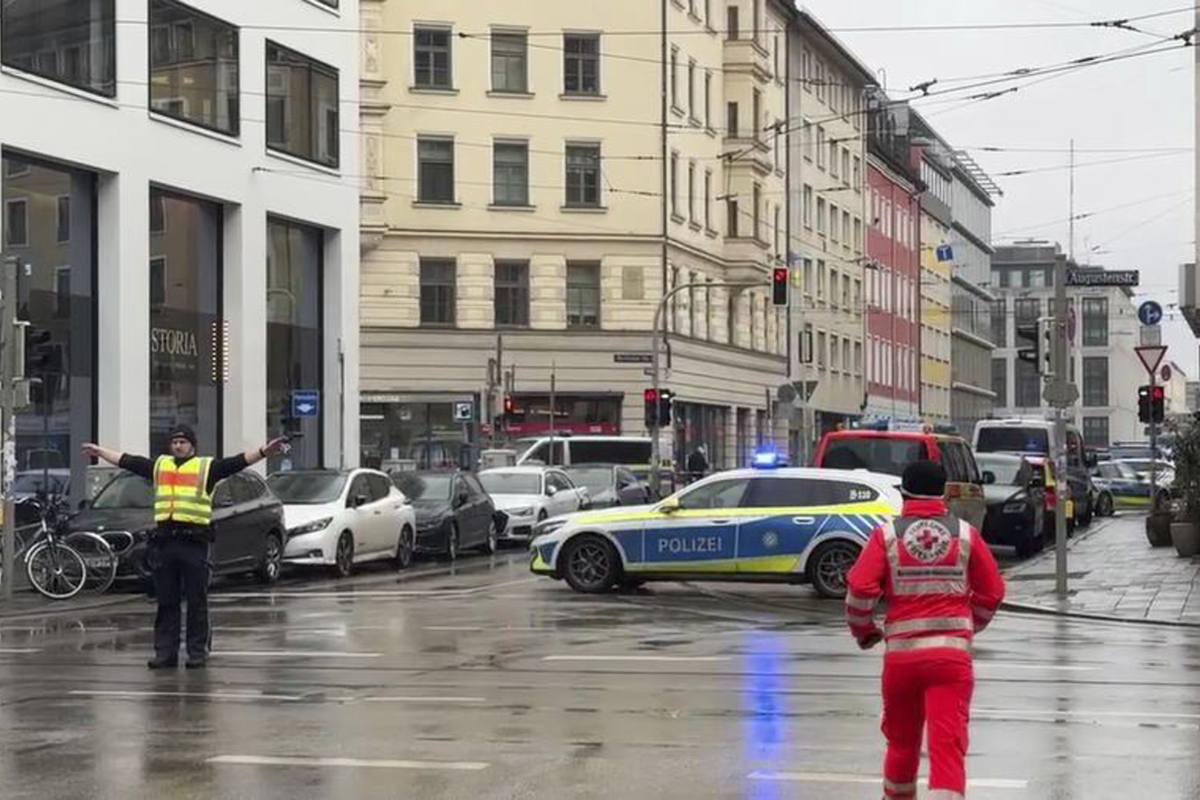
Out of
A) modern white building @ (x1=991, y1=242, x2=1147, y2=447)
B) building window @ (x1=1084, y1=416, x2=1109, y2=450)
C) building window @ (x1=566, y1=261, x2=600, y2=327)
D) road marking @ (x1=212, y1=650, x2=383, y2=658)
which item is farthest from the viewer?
building window @ (x1=1084, y1=416, x2=1109, y2=450)

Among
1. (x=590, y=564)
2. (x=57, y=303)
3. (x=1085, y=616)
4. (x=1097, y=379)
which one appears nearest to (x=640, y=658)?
(x=1085, y=616)

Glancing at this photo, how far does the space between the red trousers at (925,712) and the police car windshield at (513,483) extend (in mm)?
28429

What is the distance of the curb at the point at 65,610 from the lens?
20.7 m

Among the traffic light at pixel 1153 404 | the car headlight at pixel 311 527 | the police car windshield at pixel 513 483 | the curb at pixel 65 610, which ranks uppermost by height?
the traffic light at pixel 1153 404

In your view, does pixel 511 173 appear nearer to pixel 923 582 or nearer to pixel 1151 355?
pixel 1151 355

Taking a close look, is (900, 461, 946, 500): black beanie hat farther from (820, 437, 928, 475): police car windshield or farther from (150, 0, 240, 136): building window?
(150, 0, 240, 136): building window

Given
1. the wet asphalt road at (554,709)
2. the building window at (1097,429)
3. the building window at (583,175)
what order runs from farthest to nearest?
the building window at (1097,429) < the building window at (583,175) < the wet asphalt road at (554,709)

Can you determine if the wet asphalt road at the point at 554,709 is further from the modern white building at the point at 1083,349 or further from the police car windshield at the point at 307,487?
the modern white building at the point at 1083,349

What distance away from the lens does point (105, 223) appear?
31812 millimetres

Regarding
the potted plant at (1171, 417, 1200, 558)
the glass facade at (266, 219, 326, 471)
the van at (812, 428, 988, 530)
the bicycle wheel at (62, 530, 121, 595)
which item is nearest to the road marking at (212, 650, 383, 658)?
the bicycle wheel at (62, 530, 121, 595)

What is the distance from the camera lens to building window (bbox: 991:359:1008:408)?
151 metres

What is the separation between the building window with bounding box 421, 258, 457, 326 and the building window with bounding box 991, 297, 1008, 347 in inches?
3232

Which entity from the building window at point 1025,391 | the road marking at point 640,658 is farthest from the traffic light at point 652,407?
the building window at point 1025,391

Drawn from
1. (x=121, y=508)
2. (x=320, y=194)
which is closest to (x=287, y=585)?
(x=121, y=508)
